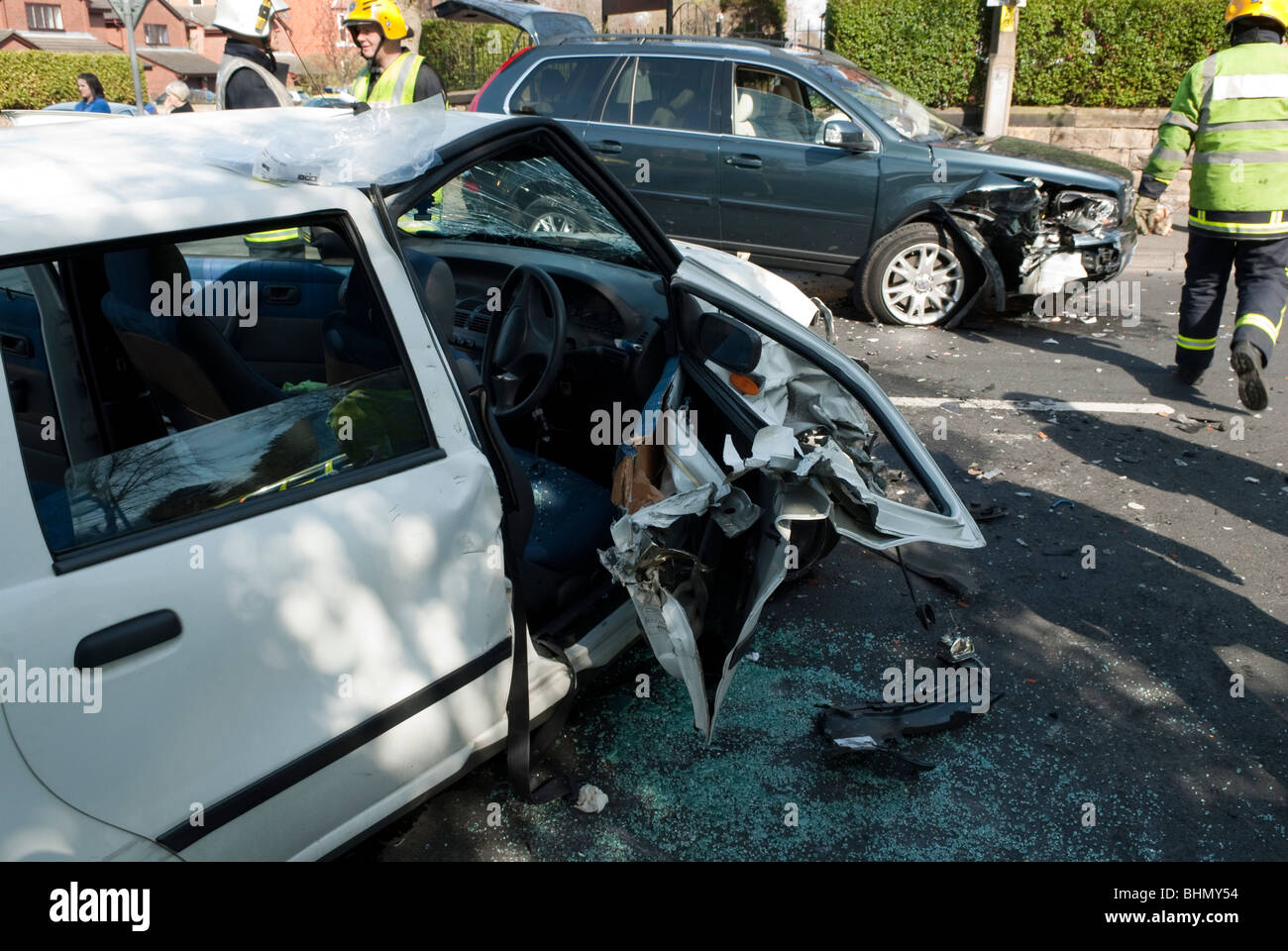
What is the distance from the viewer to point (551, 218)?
3.67 meters

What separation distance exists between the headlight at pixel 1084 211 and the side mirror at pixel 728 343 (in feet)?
16.3

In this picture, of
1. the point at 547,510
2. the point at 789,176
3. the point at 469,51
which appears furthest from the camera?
the point at 469,51

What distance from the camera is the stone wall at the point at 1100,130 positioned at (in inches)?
491

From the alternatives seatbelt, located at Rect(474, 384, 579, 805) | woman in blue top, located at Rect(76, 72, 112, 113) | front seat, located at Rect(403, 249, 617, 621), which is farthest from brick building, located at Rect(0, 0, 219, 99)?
seatbelt, located at Rect(474, 384, 579, 805)

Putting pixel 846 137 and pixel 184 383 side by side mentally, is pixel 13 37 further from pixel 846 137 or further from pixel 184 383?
pixel 184 383

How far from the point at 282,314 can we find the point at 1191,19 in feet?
43.7

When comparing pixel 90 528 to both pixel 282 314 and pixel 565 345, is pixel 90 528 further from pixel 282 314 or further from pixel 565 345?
pixel 565 345

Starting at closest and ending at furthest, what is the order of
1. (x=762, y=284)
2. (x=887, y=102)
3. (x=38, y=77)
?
(x=762, y=284) → (x=887, y=102) → (x=38, y=77)

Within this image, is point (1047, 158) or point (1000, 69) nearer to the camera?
point (1047, 158)

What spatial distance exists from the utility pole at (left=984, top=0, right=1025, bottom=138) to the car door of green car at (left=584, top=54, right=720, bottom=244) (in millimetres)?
→ 6237

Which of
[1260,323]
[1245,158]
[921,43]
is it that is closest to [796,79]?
[1245,158]

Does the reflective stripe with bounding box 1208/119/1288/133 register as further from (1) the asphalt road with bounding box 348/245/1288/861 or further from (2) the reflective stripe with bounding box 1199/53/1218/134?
(1) the asphalt road with bounding box 348/245/1288/861

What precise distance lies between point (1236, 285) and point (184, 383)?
5.59 m

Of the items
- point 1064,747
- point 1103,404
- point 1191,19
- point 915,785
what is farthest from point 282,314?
point 1191,19
